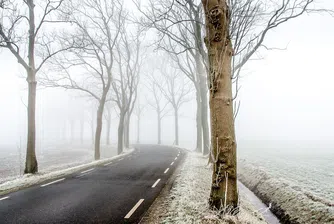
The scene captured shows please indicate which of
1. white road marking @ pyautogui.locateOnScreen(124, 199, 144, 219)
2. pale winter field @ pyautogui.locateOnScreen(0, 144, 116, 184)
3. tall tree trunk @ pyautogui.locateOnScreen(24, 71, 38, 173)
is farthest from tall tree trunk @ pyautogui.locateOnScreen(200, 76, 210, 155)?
white road marking @ pyautogui.locateOnScreen(124, 199, 144, 219)

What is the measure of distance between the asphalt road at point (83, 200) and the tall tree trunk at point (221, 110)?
222cm

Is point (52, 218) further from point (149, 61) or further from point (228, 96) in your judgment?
point (149, 61)

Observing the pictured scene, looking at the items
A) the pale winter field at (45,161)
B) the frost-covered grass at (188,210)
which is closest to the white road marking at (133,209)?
the frost-covered grass at (188,210)

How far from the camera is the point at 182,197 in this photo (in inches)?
283

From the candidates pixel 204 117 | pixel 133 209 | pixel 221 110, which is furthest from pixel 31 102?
pixel 204 117

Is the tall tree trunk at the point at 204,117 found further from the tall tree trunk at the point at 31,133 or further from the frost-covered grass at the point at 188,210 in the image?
the tall tree trunk at the point at 31,133

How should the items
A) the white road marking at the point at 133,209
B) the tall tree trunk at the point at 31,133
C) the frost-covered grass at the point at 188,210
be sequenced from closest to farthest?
the frost-covered grass at the point at 188,210, the white road marking at the point at 133,209, the tall tree trunk at the point at 31,133

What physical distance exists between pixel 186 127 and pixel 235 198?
123m

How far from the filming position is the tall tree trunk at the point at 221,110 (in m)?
5.58

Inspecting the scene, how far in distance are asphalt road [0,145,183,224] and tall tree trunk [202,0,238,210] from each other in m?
2.22

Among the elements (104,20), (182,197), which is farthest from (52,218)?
(104,20)

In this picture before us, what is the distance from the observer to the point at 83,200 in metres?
7.22


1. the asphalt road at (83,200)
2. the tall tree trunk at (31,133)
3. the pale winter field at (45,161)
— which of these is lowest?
→ the pale winter field at (45,161)

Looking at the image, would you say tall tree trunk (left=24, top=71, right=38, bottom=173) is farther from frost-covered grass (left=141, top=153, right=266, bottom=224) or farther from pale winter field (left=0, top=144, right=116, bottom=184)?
frost-covered grass (left=141, top=153, right=266, bottom=224)
